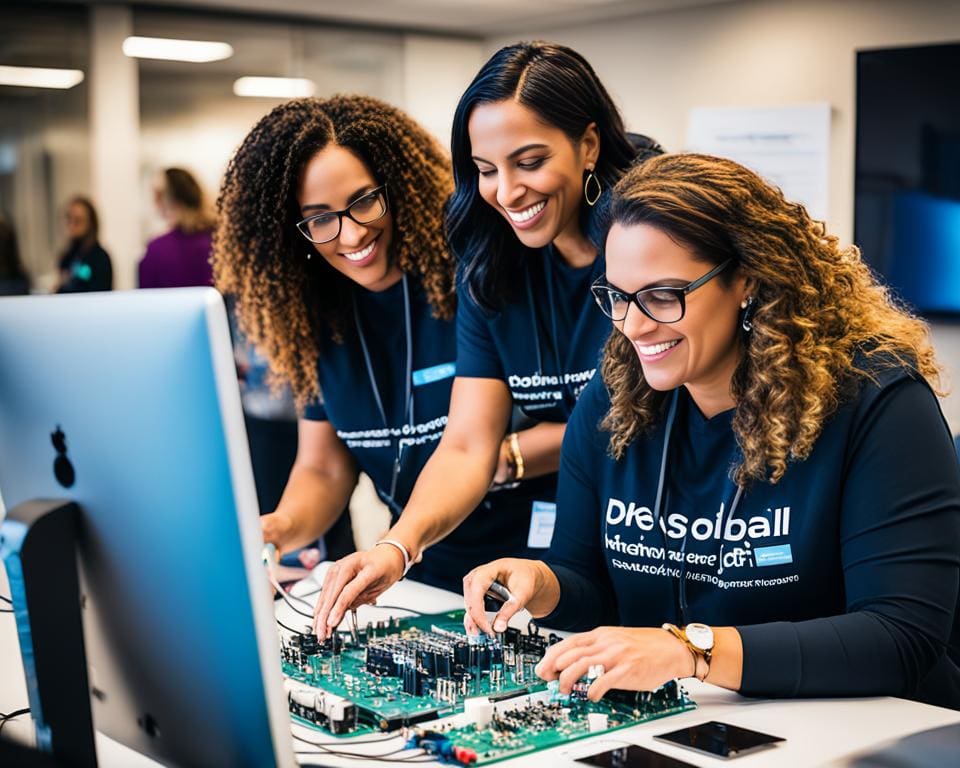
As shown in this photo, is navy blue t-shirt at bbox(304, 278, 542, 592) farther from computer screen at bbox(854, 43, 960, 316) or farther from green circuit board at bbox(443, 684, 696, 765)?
computer screen at bbox(854, 43, 960, 316)

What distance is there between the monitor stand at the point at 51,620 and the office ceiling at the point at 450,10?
6.29 meters

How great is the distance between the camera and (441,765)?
123 cm

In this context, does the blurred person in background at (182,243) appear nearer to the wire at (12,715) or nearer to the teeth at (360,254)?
the teeth at (360,254)

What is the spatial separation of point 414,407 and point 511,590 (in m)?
0.74

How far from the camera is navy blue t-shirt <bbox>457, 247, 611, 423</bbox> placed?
2.10 metres

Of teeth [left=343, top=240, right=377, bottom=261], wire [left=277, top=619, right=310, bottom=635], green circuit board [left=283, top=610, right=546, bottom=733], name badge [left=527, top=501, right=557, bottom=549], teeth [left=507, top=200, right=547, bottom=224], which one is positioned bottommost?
wire [left=277, top=619, right=310, bottom=635]

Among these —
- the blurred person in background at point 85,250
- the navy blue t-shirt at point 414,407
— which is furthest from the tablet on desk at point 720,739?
the blurred person in background at point 85,250

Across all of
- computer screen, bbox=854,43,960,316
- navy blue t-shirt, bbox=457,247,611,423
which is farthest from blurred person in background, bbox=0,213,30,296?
navy blue t-shirt, bbox=457,247,611,423

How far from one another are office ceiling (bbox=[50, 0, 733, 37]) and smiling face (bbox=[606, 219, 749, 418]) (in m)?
5.68

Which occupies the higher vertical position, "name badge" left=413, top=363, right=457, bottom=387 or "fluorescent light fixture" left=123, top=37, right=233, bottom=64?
"fluorescent light fixture" left=123, top=37, right=233, bottom=64

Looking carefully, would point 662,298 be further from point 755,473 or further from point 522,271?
point 522,271

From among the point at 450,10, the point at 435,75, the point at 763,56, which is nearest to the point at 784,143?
the point at 763,56

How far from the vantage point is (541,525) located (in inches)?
85.5

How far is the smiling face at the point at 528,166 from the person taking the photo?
6.27ft
